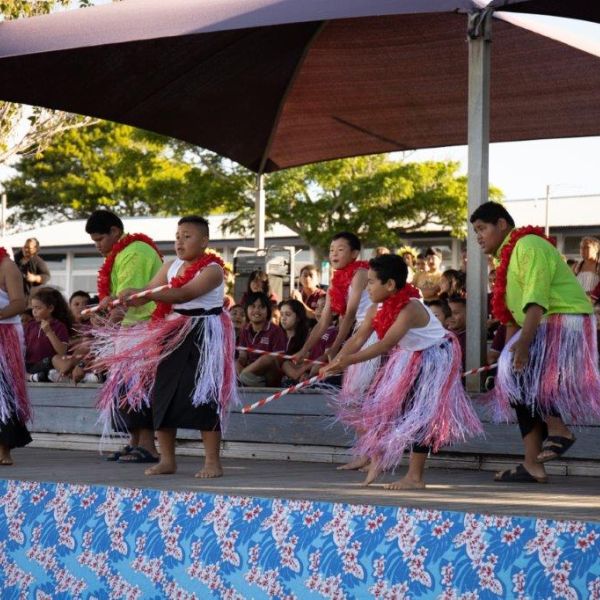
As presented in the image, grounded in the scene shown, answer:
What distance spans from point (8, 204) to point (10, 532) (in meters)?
55.3

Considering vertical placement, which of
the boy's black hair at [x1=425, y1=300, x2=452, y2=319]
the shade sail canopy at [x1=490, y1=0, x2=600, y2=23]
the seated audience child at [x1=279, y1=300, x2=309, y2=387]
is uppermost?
the shade sail canopy at [x1=490, y1=0, x2=600, y2=23]

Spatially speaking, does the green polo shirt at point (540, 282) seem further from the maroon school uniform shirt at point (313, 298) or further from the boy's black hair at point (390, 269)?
the maroon school uniform shirt at point (313, 298)

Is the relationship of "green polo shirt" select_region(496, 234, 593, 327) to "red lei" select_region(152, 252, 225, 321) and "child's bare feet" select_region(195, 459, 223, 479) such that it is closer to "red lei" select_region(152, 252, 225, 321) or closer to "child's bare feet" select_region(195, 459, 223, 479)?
"red lei" select_region(152, 252, 225, 321)

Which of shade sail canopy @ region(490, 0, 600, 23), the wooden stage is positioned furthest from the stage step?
shade sail canopy @ region(490, 0, 600, 23)

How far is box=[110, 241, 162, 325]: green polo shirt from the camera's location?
7.97 metres

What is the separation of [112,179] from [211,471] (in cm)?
4540

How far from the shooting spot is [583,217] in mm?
32219

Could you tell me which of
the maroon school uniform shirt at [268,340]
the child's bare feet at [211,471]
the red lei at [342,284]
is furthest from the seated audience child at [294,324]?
the child's bare feet at [211,471]

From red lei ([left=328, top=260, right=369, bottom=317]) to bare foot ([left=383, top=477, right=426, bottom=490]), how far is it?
182 centimetres

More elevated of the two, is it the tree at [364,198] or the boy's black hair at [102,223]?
the tree at [364,198]

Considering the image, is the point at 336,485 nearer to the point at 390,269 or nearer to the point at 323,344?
the point at 390,269

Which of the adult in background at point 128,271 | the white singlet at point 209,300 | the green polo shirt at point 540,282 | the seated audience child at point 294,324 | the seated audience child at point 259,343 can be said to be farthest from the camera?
the seated audience child at point 294,324

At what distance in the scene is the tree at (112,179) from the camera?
3072 cm

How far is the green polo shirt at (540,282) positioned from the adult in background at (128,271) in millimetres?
2440
